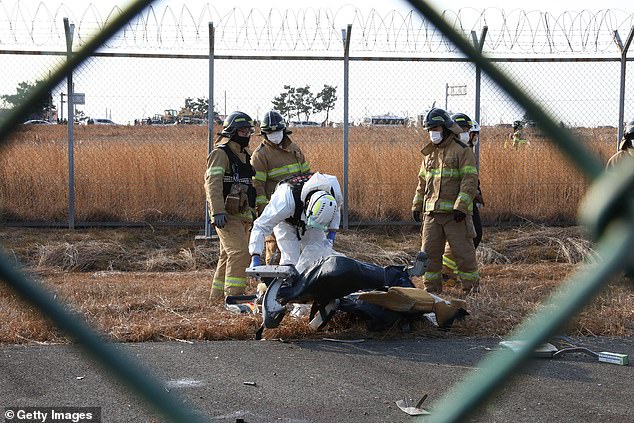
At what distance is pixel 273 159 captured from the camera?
7949mm

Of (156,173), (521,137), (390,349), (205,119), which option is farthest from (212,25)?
(390,349)

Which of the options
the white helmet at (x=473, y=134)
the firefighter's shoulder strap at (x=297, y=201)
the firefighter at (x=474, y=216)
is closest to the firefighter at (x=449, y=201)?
the firefighter at (x=474, y=216)

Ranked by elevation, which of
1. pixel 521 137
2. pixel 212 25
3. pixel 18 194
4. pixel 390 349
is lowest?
pixel 390 349

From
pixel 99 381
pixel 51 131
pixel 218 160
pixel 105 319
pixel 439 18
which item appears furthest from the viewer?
pixel 51 131

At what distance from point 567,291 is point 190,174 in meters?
9.67

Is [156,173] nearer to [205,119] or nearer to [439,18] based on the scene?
[205,119]

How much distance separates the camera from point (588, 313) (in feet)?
22.5

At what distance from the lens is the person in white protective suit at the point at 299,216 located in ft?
20.6

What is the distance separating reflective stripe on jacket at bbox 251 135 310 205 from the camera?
792cm

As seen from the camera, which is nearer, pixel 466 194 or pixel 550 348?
pixel 550 348

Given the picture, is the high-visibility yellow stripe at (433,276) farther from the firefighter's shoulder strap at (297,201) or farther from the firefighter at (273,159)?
the firefighter's shoulder strap at (297,201)

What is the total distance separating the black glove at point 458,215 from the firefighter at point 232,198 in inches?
77.4

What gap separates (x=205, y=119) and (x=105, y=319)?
410 centimetres

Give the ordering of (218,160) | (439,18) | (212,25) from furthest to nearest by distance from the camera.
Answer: (212,25) → (218,160) → (439,18)
